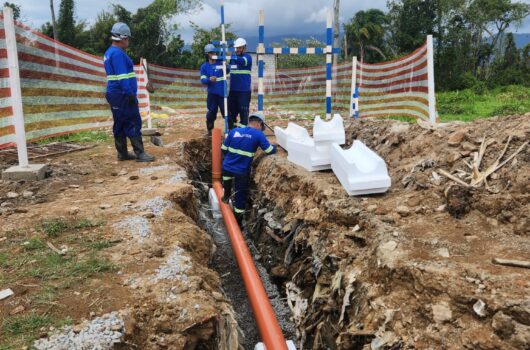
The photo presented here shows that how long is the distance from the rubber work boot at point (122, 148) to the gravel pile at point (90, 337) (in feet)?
13.2

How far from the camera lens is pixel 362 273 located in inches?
117

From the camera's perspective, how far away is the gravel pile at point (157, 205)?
400 cm

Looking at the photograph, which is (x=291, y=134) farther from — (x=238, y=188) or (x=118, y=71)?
(x=118, y=71)

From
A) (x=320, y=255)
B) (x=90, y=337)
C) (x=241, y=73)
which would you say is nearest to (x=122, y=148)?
(x=241, y=73)

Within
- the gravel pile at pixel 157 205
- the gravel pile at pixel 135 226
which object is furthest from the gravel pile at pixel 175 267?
the gravel pile at pixel 157 205

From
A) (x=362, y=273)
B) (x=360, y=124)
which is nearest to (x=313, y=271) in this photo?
(x=362, y=273)

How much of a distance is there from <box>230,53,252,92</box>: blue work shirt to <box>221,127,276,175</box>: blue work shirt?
7.18ft

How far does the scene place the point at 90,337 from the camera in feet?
7.38

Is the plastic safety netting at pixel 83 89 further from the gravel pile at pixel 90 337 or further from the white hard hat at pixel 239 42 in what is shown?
the gravel pile at pixel 90 337

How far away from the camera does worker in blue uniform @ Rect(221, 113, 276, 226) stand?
5.46 meters

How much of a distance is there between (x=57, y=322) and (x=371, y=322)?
6.14ft

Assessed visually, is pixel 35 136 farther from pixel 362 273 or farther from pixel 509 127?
pixel 509 127

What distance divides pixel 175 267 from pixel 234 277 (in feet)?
6.08

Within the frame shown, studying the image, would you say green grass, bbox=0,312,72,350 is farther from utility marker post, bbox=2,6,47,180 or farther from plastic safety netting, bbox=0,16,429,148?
plastic safety netting, bbox=0,16,429,148
